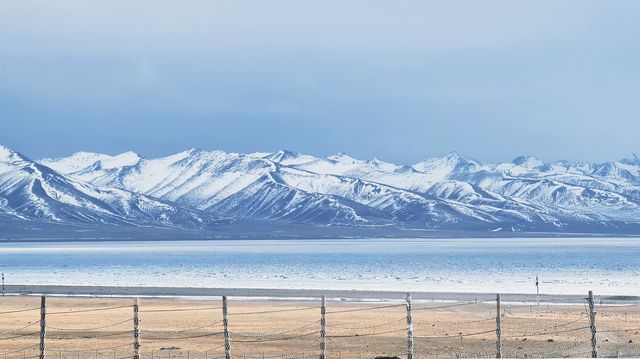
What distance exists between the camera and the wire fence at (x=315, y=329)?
5038 cm

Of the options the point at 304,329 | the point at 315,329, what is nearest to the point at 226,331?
the point at 304,329

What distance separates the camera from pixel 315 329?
64.0m

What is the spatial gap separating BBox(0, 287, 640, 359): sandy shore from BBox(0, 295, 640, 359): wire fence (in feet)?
0.16

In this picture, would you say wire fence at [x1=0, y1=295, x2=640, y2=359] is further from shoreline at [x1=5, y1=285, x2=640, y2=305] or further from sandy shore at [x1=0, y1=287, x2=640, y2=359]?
shoreline at [x1=5, y1=285, x2=640, y2=305]

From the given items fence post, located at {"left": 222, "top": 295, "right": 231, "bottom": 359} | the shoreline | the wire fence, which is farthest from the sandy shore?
fence post, located at {"left": 222, "top": 295, "right": 231, "bottom": 359}

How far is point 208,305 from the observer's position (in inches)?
3302

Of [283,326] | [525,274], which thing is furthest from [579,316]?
[525,274]

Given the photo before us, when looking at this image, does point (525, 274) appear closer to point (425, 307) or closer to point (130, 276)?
point (130, 276)

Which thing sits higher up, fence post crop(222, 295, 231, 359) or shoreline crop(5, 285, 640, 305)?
shoreline crop(5, 285, 640, 305)

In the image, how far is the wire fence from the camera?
50.4 metres

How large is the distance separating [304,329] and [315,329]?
583mm

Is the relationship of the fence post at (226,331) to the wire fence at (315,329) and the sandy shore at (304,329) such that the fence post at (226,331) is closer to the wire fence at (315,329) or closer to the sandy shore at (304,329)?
the wire fence at (315,329)

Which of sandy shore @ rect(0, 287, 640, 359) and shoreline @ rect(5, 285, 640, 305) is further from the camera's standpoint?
shoreline @ rect(5, 285, 640, 305)

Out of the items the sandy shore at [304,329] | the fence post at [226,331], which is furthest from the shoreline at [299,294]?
the fence post at [226,331]
